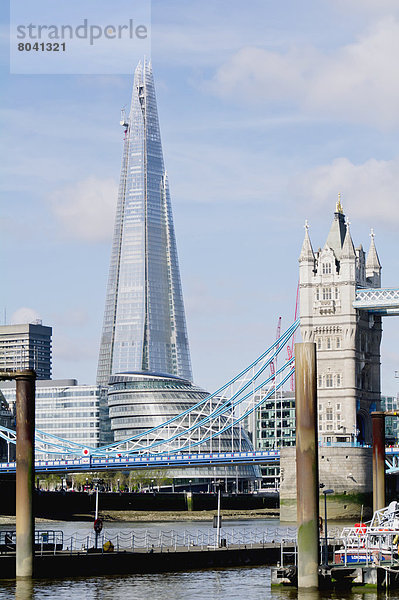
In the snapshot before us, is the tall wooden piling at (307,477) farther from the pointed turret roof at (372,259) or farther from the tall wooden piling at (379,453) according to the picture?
the pointed turret roof at (372,259)

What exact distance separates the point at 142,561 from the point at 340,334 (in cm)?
8739

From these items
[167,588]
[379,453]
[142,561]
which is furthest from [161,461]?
[167,588]

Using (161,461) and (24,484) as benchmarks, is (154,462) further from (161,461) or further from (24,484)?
(24,484)

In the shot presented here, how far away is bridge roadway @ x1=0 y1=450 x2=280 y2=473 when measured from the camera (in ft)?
481

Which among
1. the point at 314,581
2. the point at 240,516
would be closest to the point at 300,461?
the point at 314,581

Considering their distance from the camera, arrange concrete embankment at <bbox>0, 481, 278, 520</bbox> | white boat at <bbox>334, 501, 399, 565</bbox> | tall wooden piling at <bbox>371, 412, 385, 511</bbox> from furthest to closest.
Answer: concrete embankment at <bbox>0, 481, 278, 520</bbox> → tall wooden piling at <bbox>371, 412, 385, 511</bbox> → white boat at <bbox>334, 501, 399, 565</bbox>

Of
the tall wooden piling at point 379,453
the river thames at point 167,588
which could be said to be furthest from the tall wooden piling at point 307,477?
the tall wooden piling at point 379,453

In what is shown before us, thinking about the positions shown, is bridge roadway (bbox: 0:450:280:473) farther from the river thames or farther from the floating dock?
the floating dock

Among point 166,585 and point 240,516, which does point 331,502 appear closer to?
point 240,516

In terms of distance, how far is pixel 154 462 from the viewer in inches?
5989

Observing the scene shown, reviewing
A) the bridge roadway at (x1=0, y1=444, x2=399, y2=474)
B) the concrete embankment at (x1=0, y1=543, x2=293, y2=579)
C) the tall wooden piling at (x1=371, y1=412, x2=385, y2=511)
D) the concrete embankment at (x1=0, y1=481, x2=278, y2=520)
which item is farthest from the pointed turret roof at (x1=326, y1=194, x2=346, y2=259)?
the concrete embankment at (x1=0, y1=543, x2=293, y2=579)

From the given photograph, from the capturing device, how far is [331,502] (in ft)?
433

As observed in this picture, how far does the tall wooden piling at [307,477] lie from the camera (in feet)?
158

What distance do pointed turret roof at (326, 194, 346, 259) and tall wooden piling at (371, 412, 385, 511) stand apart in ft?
220
